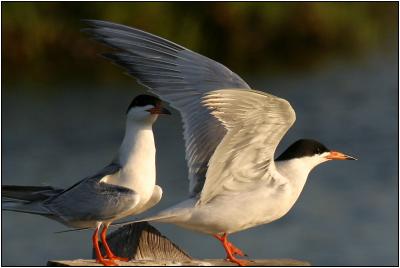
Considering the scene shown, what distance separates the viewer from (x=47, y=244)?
9969mm

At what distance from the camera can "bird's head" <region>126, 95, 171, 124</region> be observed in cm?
527

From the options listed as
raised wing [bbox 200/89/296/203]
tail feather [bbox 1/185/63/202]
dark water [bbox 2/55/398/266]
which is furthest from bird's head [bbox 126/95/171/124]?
dark water [bbox 2/55/398/266]

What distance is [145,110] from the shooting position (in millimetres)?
5273

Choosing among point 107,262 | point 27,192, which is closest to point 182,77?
point 27,192

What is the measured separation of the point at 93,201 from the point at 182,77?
0.71m

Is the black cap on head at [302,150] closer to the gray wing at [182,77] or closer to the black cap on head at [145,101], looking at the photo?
the gray wing at [182,77]

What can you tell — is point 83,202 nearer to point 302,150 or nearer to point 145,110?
point 145,110

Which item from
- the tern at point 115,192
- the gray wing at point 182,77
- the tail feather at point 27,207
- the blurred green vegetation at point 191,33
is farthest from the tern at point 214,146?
the blurred green vegetation at point 191,33

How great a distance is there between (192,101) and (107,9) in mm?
10849

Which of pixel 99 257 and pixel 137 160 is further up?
pixel 137 160

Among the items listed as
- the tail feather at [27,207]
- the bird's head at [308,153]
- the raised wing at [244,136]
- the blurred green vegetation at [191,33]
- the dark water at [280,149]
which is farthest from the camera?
the blurred green vegetation at [191,33]

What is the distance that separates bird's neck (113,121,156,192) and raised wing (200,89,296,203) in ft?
0.87

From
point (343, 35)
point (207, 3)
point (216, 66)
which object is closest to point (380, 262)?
point (216, 66)

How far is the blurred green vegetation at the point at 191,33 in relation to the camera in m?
15.7
